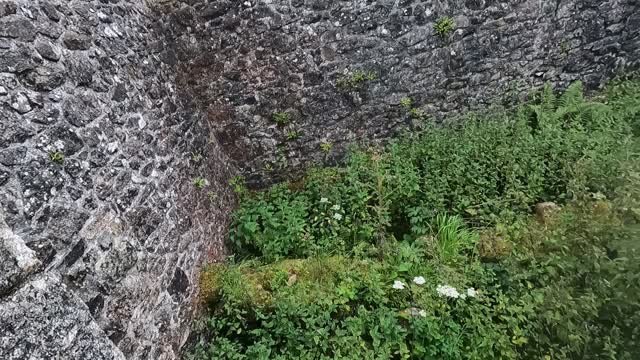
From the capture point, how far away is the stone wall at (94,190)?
1.51 meters

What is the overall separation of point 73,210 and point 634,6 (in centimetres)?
703

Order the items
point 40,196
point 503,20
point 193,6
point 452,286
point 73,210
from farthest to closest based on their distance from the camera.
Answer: point 503,20, point 193,6, point 452,286, point 73,210, point 40,196

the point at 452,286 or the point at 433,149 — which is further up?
the point at 433,149

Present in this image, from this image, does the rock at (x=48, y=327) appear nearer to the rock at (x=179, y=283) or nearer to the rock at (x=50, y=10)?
the rock at (x=179, y=283)

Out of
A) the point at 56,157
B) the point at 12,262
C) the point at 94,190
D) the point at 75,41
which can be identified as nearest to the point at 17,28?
the point at 75,41

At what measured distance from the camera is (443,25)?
17.3 ft

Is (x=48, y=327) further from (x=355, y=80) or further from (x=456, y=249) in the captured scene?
(x=355, y=80)

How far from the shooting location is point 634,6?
560cm

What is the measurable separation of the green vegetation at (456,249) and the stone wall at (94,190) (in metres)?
0.67

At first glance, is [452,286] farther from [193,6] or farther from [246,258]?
[193,6]

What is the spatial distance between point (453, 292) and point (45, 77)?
11.8 ft

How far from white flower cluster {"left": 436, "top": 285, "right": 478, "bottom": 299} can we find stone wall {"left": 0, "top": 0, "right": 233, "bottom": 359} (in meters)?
2.36

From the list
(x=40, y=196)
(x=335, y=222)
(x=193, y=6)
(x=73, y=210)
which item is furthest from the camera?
(x=193, y=6)

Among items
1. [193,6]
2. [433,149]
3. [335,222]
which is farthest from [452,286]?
[193,6]
